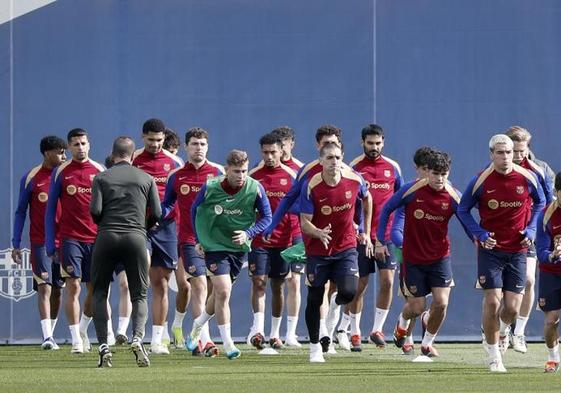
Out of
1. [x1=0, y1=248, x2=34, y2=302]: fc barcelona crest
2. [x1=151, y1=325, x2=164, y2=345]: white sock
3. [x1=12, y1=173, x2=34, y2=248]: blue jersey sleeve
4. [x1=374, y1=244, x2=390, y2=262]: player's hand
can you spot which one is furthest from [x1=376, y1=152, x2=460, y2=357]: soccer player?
[x1=0, y1=248, x2=34, y2=302]: fc barcelona crest

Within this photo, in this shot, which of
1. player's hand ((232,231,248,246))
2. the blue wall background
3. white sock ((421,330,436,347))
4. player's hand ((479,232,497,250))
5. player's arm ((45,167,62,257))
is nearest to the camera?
player's hand ((479,232,497,250))

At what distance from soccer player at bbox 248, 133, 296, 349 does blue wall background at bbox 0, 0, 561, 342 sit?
1063 mm

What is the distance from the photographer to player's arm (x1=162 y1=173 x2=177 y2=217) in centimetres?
1642

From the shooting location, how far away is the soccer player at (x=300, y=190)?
1538 cm

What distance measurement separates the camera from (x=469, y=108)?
1834 cm

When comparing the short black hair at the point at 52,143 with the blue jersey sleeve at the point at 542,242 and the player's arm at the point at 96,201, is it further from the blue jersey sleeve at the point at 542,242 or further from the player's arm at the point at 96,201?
the blue jersey sleeve at the point at 542,242

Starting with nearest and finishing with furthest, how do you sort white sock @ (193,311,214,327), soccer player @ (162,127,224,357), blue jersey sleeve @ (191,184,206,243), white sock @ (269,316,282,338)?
blue jersey sleeve @ (191,184,206,243)
white sock @ (193,311,214,327)
soccer player @ (162,127,224,357)
white sock @ (269,316,282,338)

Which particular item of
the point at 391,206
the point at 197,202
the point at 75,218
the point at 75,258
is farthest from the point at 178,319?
the point at 391,206

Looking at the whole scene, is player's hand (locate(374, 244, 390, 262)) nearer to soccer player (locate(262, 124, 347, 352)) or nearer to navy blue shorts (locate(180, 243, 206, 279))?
soccer player (locate(262, 124, 347, 352))

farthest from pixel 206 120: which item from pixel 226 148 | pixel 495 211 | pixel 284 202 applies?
pixel 495 211

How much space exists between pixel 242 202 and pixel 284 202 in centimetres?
45

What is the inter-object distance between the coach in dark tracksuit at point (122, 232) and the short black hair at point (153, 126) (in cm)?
240

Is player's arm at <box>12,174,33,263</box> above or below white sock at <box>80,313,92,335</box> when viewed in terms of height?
above

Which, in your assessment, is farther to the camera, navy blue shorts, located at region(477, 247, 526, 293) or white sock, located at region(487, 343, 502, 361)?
navy blue shorts, located at region(477, 247, 526, 293)
